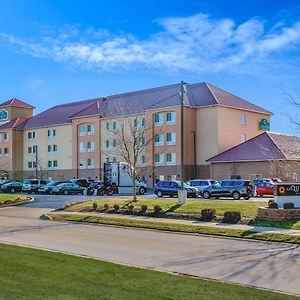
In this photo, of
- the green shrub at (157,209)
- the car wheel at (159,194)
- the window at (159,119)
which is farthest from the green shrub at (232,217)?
the window at (159,119)

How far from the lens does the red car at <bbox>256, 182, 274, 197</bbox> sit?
44062 millimetres

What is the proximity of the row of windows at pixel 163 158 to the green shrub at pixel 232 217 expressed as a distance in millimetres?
45821

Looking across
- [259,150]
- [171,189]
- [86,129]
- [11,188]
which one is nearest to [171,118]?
[259,150]

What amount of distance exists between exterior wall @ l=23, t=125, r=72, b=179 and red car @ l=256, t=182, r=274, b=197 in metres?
47.7

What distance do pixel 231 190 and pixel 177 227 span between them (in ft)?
62.3

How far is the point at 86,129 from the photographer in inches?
3270

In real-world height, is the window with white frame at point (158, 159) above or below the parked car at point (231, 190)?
above

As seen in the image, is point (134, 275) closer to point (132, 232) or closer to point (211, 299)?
point (211, 299)

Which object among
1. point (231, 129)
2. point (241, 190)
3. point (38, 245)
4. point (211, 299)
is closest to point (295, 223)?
point (38, 245)

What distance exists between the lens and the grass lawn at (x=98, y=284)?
839 centimetres

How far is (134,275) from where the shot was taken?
10367mm

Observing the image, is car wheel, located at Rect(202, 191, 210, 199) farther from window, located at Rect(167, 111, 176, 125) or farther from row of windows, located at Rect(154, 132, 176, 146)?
window, located at Rect(167, 111, 176, 125)

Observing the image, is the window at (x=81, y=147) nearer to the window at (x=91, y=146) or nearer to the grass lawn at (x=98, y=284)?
the window at (x=91, y=146)

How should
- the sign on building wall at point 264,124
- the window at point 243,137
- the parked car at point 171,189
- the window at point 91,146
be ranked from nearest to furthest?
the parked car at point 171,189, the window at point 243,137, the sign on building wall at point 264,124, the window at point 91,146
